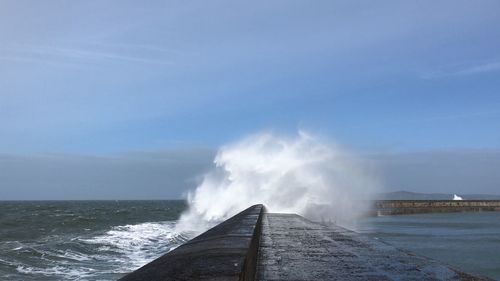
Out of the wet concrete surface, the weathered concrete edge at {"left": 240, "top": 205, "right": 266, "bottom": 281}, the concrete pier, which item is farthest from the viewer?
the wet concrete surface

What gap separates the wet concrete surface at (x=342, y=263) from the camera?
498 centimetres

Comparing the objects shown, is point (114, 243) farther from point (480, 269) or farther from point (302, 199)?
point (302, 199)

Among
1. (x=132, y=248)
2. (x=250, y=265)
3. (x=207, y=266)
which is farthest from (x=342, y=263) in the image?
(x=132, y=248)

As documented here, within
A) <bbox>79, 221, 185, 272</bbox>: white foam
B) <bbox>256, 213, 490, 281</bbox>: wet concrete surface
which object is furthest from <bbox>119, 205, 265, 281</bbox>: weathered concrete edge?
<bbox>79, 221, 185, 272</bbox>: white foam

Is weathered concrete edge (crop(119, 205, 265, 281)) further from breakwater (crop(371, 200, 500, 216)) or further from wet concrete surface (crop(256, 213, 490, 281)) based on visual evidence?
breakwater (crop(371, 200, 500, 216))

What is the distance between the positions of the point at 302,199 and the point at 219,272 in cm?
3292

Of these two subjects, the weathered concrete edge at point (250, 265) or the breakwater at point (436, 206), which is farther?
the breakwater at point (436, 206)

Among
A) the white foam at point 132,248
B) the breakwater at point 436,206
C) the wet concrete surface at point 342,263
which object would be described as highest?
the breakwater at point 436,206

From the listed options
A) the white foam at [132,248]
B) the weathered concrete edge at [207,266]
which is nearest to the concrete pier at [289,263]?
the weathered concrete edge at [207,266]

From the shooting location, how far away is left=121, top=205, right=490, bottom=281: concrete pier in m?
3.80

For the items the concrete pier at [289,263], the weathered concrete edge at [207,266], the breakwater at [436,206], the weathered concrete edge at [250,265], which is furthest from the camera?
the breakwater at [436,206]

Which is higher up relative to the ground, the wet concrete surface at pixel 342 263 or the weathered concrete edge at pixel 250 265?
the weathered concrete edge at pixel 250 265

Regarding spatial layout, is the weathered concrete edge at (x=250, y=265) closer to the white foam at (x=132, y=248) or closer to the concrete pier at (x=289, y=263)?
the concrete pier at (x=289, y=263)

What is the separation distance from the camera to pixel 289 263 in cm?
572
